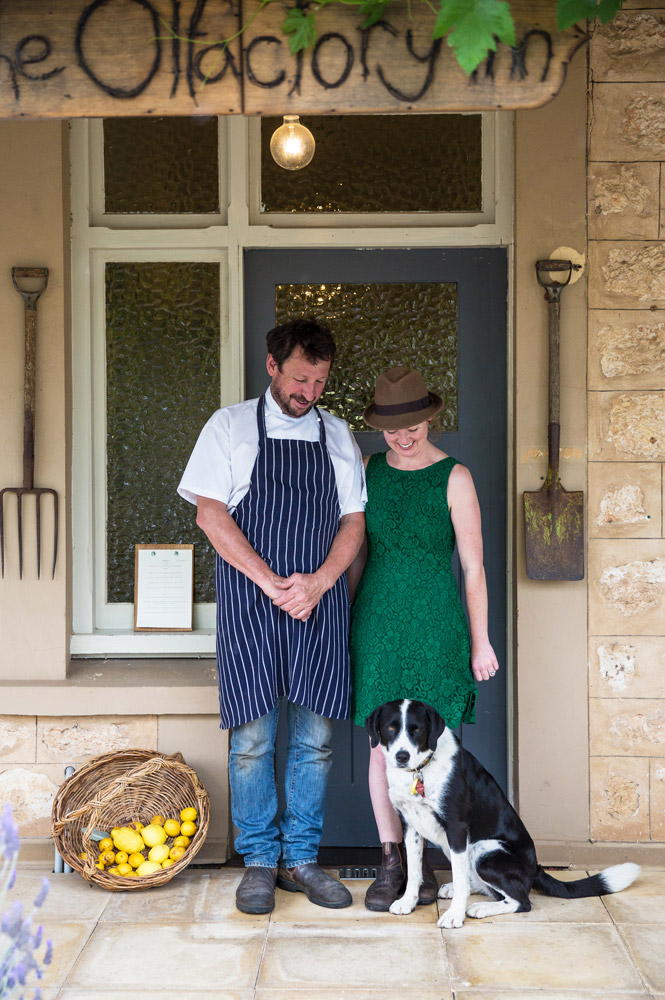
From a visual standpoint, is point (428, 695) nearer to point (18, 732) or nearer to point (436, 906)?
point (436, 906)

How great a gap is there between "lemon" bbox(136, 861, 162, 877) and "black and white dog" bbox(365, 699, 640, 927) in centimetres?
75

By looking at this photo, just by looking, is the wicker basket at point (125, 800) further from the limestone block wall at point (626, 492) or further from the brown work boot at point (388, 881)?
the limestone block wall at point (626, 492)

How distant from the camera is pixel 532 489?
341 cm

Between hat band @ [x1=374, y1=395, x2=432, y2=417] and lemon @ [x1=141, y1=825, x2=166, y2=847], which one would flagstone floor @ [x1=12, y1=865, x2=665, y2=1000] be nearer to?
lemon @ [x1=141, y1=825, x2=166, y2=847]

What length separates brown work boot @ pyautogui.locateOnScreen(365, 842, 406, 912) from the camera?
3.01 meters

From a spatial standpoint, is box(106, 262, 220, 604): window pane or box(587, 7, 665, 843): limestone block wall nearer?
box(587, 7, 665, 843): limestone block wall

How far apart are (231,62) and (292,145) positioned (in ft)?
5.44

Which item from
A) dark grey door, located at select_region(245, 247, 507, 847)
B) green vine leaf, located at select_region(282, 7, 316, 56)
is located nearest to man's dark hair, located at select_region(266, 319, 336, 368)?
dark grey door, located at select_region(245, 247, 507, 847)

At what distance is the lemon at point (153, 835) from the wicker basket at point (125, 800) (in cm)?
8

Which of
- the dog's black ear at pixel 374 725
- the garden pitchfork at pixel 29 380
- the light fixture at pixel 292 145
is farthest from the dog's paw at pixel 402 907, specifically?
the light fixture at pixel 292 145

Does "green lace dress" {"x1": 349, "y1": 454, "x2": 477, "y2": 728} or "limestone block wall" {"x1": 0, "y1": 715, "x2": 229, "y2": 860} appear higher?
"green lace dress" {"x1": 349, "y1": 454, "x2": 477, "y2": 728}

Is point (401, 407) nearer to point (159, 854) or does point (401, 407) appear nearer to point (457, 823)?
point (457, 823)

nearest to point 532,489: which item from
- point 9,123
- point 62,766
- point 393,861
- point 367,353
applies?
point 367,353

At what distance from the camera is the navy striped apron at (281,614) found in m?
3.03
